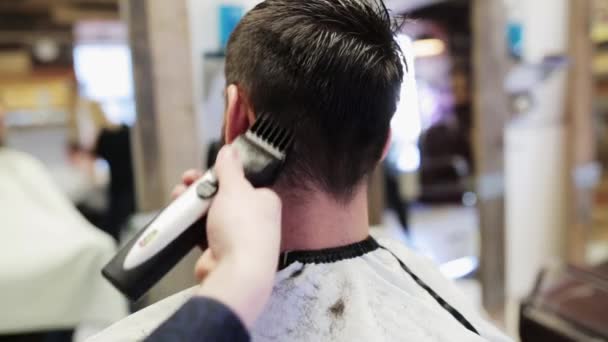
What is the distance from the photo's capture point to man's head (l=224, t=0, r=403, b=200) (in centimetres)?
77

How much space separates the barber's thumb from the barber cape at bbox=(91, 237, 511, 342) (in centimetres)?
22

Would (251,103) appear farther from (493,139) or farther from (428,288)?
(493,139)

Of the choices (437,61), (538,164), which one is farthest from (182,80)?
(437,61)

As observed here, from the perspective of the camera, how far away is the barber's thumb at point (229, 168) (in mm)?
634

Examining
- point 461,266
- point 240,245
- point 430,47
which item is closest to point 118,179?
point 240,245

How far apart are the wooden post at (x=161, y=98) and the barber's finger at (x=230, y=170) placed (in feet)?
3.34

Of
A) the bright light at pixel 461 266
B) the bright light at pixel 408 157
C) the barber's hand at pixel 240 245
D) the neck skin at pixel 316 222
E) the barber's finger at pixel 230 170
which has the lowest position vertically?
the bright light at pixel 461 266

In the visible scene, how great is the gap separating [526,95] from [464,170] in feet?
5.35

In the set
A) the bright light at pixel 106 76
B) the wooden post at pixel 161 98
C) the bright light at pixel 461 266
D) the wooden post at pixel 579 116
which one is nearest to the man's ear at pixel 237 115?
the wooden post at pixel 161 98

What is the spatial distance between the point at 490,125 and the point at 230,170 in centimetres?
210

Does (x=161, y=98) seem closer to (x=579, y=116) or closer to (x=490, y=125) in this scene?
(x=490, y=125)

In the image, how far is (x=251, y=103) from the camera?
2.62 feet

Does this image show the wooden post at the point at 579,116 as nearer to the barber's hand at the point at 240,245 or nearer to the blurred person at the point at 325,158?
the blurred person at the point at 325,158

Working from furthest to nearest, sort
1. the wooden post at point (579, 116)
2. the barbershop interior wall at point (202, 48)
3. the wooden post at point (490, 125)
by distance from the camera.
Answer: the wooden post at point (579, 116) → the wooden post at point (490, 125) → the barbershop interior wall at point (202, 48)
